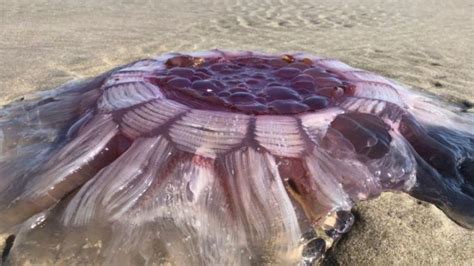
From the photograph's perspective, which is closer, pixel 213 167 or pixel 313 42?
pixel 213 167

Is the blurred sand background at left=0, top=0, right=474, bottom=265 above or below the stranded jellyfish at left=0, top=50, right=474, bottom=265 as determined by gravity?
below

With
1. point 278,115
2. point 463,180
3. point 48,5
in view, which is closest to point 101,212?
point 278,115

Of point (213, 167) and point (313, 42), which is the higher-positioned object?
point (213, 167)

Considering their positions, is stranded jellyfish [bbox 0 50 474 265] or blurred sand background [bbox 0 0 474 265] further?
blurred sand background [bbox 0 0 474 265]

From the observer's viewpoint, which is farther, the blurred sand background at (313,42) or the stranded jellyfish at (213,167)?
the blurred sand background at (313,42)

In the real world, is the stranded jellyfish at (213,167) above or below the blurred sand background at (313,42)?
above
